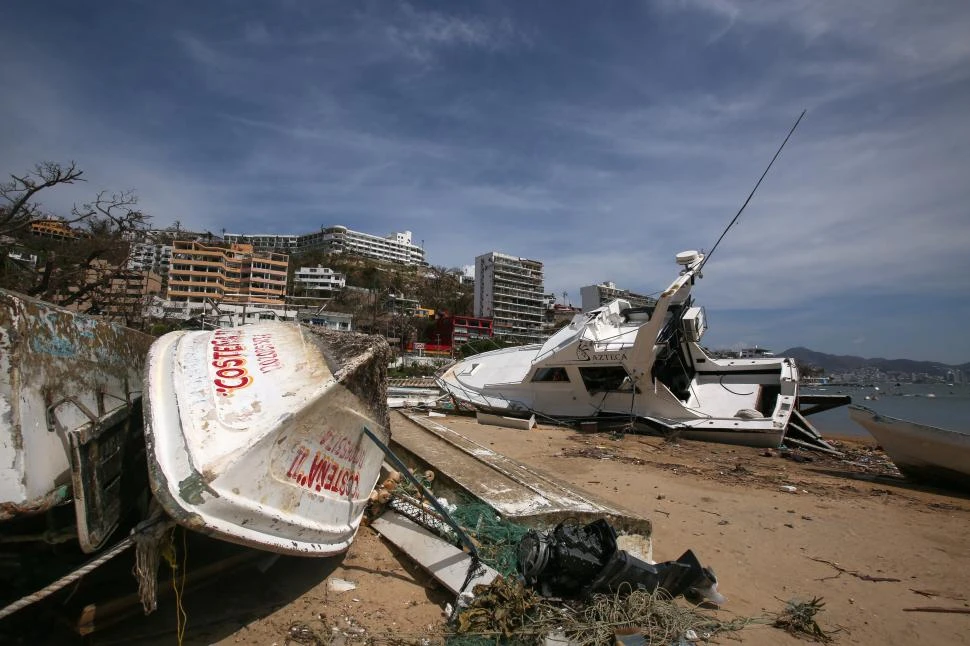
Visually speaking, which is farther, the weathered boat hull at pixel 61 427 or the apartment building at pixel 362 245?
the apartment building at pixel 362 245

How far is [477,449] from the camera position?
20.4 ft

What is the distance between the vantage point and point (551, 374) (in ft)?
45.3

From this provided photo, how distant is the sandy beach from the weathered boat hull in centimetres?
84

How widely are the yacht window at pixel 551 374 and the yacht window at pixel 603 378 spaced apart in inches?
23.6

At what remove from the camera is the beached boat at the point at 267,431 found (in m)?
2.54

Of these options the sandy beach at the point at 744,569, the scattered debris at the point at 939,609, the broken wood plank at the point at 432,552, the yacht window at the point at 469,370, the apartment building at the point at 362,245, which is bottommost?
the sandy beach at the point at 744,569

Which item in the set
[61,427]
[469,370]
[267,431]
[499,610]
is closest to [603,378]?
[469,370]

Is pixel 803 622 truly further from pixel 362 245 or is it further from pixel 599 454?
pixel 362 245

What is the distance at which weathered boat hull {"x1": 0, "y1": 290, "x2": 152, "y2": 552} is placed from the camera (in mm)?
2633

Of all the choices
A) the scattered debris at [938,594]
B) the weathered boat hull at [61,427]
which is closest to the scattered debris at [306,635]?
the weathered boat hull at [61,427]

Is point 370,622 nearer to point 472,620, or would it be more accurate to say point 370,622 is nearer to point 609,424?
point 472,620

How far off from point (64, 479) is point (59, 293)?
12.7 meters

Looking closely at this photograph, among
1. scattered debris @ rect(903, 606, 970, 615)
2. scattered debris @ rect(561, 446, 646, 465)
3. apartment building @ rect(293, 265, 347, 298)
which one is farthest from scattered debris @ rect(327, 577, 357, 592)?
apartment building @ rect(293, 265, 347, 298)

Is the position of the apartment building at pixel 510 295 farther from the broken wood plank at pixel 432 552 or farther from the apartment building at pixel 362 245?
the broken wood plank at pixel 432 552
